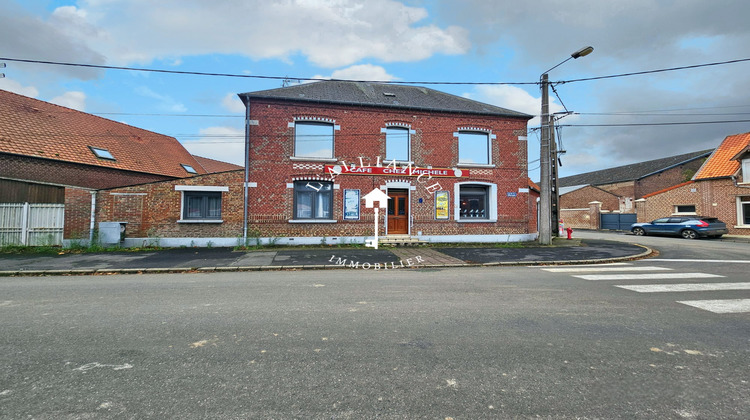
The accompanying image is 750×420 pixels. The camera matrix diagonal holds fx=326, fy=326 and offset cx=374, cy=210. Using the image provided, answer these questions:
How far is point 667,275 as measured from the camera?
769 centimetres

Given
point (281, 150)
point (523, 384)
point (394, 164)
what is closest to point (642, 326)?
point (523, 384)

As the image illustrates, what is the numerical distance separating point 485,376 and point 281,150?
13.4 meters

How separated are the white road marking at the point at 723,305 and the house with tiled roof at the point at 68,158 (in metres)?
18.3

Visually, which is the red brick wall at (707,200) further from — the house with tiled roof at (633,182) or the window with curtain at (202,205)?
the window with curtain at (202,205)

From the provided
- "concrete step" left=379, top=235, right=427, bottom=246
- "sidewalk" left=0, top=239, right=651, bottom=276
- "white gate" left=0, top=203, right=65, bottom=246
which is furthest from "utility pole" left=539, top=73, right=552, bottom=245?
"white gate" left=0, top=203, right=65, bottom=246

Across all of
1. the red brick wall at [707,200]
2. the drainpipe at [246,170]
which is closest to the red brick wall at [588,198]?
the red brick wall at [707,200]

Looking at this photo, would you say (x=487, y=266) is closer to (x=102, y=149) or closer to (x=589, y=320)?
(x=589, y=320)

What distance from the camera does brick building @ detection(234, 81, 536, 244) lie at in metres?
14.5

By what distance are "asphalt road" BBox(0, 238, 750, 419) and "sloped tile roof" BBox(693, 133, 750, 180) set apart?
24.1 meters

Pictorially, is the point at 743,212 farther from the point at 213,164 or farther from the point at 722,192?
the point at 213,164

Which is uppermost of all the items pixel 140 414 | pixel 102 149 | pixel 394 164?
pixel 102 149

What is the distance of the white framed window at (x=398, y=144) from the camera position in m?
15.6

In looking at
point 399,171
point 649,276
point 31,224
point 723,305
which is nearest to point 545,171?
point 399,171

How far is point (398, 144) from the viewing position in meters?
15.6
